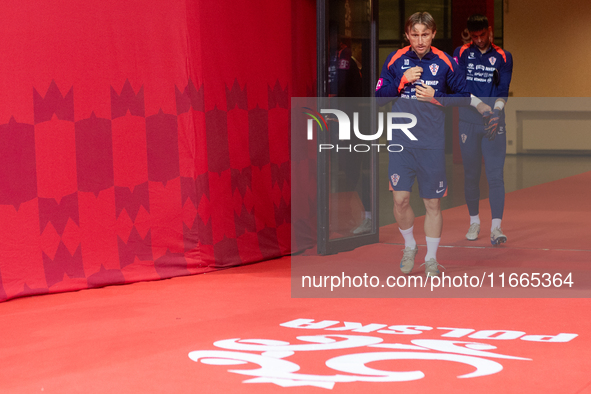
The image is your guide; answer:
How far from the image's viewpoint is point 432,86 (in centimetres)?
362

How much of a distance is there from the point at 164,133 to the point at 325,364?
6.50 ft

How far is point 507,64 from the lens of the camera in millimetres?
4695

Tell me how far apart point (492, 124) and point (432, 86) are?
3.90 feet

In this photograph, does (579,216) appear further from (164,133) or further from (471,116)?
(164,133)

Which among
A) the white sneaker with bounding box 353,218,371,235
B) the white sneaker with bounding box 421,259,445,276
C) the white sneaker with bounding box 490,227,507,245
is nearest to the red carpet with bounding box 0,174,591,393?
the white sneaker with bounding box 421,259,445,276

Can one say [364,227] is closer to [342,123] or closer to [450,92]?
[342,123]

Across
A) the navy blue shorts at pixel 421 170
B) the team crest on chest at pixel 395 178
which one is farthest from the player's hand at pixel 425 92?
the team crest on chest at pixel 395 178

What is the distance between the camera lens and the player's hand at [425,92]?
3.58 meters

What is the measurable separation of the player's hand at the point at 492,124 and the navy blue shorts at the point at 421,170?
0.98 metres

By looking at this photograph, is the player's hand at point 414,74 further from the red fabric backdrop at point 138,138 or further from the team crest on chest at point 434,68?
the red fabric backdrop at point 138,138

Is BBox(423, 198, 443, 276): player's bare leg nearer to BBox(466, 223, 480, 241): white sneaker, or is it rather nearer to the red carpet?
the red carpet

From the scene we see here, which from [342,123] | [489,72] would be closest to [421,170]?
[342,123]

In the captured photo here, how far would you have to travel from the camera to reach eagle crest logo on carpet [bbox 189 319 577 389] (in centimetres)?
220

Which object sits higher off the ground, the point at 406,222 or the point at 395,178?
the point at 395,178
